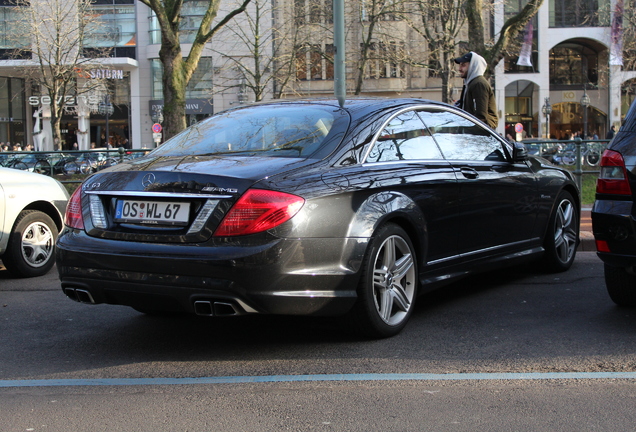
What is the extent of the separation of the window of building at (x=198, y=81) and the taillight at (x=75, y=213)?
46.9 meters

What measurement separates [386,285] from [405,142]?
3.41 feet

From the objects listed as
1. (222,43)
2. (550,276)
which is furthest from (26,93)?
(550,276)

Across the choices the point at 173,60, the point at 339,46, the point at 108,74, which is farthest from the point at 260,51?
the point at 339,46

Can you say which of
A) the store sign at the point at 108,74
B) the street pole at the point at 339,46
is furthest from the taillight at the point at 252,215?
the store sign at the point at 108,74

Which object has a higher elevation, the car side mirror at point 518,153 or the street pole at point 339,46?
the street pole at point 339,46

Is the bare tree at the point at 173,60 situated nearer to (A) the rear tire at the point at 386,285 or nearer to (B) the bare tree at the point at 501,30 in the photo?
(B) the bare tree at the point at 501,30

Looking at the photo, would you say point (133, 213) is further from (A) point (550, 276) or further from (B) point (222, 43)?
(B) point (222, 43)

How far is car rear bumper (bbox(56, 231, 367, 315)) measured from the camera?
4043 millimetres

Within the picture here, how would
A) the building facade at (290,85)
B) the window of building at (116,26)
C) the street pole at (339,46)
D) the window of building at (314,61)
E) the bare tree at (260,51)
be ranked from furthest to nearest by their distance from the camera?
the window of building at (116,26) < the building facade at (290,85) < the bare tree at (260,51) < the window of building at (314,61) < the street pole at (339,46)

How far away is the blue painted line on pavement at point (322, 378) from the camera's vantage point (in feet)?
12.9

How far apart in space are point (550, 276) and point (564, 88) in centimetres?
5404

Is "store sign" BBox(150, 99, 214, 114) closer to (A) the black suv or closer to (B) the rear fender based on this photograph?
(B) the rear fender

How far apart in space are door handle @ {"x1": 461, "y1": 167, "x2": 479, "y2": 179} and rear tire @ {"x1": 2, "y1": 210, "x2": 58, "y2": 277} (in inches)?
173

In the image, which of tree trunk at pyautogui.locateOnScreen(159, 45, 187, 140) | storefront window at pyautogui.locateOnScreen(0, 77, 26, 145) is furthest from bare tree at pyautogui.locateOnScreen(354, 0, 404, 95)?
storefront window at pyautogui.locateOnScreen(0, 77, 26, 145)
